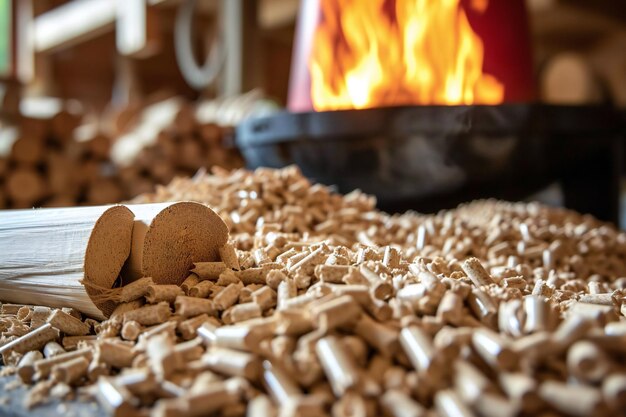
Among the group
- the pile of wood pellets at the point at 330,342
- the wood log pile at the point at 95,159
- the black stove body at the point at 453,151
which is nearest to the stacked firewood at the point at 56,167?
the wood log pile at the point at 95,159

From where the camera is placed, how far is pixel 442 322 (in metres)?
1.07

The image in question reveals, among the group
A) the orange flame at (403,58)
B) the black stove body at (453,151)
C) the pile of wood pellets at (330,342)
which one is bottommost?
the pile of wood pellets at (330,342)

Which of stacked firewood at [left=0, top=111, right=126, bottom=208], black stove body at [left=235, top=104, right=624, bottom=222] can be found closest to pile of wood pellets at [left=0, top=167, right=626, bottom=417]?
black stove body at [left=235, top=104, right=624, bottom=222]

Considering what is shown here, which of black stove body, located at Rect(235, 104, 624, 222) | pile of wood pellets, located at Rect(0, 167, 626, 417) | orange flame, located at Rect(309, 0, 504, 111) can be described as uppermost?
orange flame, located at Rect(309, 0, 504, 111)

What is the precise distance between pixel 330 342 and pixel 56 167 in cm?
293

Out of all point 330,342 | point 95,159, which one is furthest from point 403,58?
point 330,342

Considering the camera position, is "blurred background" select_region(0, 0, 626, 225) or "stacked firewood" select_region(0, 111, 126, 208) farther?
"stacked firewood" select_region(0, 111, 126, 208)

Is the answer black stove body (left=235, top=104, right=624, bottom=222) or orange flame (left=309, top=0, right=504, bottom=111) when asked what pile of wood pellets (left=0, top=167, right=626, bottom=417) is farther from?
orange flame (left=309, top=0, right=504, bottom=111)

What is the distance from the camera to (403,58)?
9.39ft

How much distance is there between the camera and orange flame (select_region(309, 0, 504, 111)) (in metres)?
2.85

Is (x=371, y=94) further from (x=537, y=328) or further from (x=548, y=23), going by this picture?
(x=548, y=23)

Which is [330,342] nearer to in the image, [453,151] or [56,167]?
[453,151]

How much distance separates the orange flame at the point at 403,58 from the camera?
2.85 m

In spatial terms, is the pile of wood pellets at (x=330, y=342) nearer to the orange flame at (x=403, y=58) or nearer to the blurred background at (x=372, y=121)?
the blurred background at (x=372, y=121)
